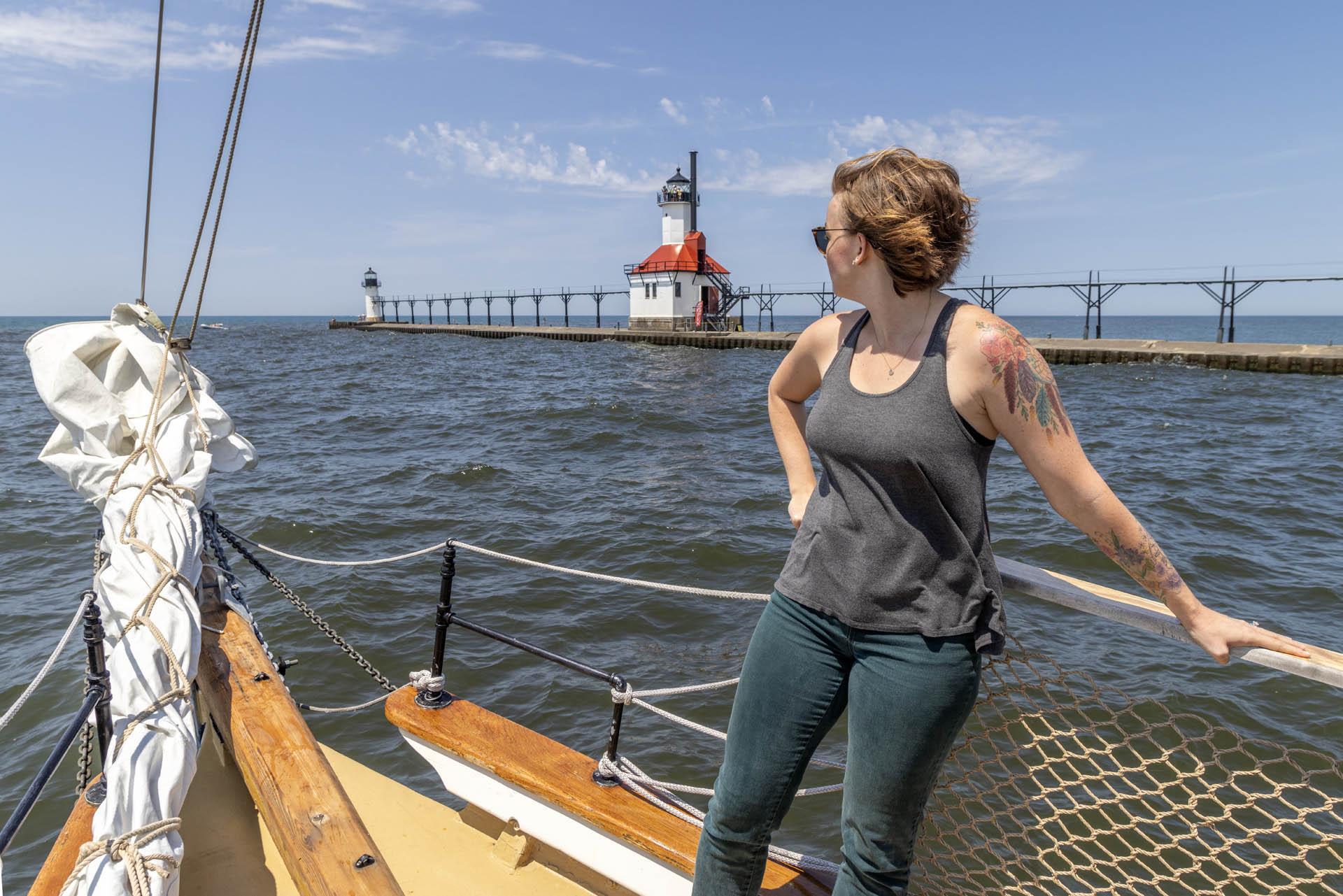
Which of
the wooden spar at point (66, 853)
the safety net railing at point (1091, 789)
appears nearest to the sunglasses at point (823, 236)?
the safety net railing at point (1091, 789)

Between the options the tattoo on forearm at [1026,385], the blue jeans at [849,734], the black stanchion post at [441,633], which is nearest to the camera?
the tattoo on forearm at [1026,385]

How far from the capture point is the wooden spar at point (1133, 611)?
1620 mm

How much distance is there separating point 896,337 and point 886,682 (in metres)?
0.77

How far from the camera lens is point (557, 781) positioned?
2.79 metres

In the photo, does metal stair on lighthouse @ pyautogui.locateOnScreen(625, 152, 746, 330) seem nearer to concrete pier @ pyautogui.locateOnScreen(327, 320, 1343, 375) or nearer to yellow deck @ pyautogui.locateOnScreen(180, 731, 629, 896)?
concrete pier @ pyautogui.locateOnScreen(327, 320, 1343, 375)

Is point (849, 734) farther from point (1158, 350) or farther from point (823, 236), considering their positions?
point (1158, 350)

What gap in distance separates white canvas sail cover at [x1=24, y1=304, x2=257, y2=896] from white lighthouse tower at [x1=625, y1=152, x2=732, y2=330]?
4339 centimetres

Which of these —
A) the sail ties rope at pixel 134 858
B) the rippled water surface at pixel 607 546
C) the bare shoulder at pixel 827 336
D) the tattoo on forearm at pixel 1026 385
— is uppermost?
the bare shoulder at pixel 827 336

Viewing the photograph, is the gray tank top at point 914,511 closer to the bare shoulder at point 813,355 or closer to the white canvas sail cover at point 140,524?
Answer: the bare shoulder at point 813,355

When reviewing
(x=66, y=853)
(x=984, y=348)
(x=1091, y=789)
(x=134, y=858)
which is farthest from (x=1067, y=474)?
(x=1091, y=789)

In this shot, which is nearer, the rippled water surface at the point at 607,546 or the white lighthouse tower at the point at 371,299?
the rippled water surface at the point at 607,546

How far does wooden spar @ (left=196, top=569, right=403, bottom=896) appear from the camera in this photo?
6.53 ft

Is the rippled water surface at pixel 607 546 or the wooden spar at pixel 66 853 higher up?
the wooden spar at pixel 66 853

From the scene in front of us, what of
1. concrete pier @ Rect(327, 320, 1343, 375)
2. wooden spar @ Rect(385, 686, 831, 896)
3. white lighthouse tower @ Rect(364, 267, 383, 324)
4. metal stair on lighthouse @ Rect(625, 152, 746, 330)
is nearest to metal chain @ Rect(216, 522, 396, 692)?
wooden spar @ Rect(385, 686, 831, 896)
